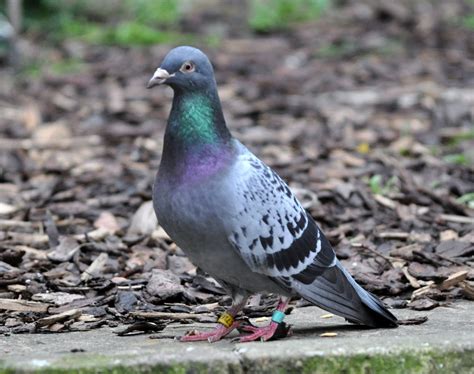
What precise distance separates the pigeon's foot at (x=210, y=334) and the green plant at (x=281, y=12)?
10060 mm

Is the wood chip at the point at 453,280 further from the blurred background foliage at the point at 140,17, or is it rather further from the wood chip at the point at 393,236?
the blurred background foliage at the point at 140,17

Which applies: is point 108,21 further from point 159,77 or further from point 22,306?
point 159,77

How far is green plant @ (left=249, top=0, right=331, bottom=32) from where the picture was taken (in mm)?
13805

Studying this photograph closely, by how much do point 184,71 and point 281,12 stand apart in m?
10.8

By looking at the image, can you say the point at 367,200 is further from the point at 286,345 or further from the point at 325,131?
the point at 286,345

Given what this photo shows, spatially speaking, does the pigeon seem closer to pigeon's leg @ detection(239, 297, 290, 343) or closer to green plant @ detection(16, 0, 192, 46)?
pigeon's leg @ detection(239, 297, 290, 343)

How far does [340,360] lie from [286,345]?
0.69 feet

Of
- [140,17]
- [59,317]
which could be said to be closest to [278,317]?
[59,317]

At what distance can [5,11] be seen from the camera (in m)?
12.5

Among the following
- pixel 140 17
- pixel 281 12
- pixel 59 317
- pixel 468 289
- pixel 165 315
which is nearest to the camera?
pixel 59 317

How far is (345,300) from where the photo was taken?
156 inches

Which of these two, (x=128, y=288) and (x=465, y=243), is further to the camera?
(x=465, y=243)

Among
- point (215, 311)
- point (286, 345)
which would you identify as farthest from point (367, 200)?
point (286, 345)

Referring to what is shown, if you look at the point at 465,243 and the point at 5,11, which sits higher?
the point at 5,11
